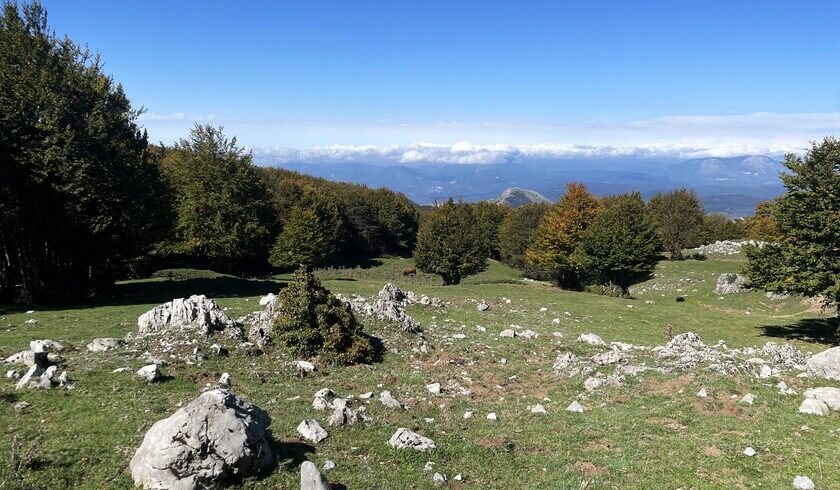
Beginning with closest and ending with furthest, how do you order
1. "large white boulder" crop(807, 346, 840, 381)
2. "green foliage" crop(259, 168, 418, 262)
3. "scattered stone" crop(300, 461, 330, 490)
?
"scattered stone" crop(300, 461, 330, 490) → "large white boulder" crop(807, 346, 840, 381) → "green foliage" crop(259, 168, 418, 262)

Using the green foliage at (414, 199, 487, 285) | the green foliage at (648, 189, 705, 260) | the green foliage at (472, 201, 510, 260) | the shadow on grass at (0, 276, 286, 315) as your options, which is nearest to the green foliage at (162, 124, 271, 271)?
the shadow on grass at (0, 276, 286, 315)

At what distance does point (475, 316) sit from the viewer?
31.5 meters

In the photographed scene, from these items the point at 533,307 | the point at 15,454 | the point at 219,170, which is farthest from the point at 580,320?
the point at 219,170

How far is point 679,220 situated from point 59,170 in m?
105

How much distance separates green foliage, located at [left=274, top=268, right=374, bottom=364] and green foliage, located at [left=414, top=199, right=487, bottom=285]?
123 ft

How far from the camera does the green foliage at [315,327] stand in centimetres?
2047

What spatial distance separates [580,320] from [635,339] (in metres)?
5.46

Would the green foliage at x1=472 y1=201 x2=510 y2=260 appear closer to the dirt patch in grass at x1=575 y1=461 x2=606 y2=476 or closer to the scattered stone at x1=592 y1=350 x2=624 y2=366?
the scattered stone at x1=592 y1=350 x2=624 y2=366

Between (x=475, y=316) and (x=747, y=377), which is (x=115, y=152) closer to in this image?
(x=475, y=316)

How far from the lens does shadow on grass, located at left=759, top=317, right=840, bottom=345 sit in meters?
29.0

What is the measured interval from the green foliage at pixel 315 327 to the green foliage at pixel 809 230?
24902 millimetres

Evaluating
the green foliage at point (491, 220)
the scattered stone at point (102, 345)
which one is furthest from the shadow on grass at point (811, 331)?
the green foliage at point (491, 220)

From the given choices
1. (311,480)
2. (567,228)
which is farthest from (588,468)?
(567,228)

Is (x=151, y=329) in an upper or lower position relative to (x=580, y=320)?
upper
